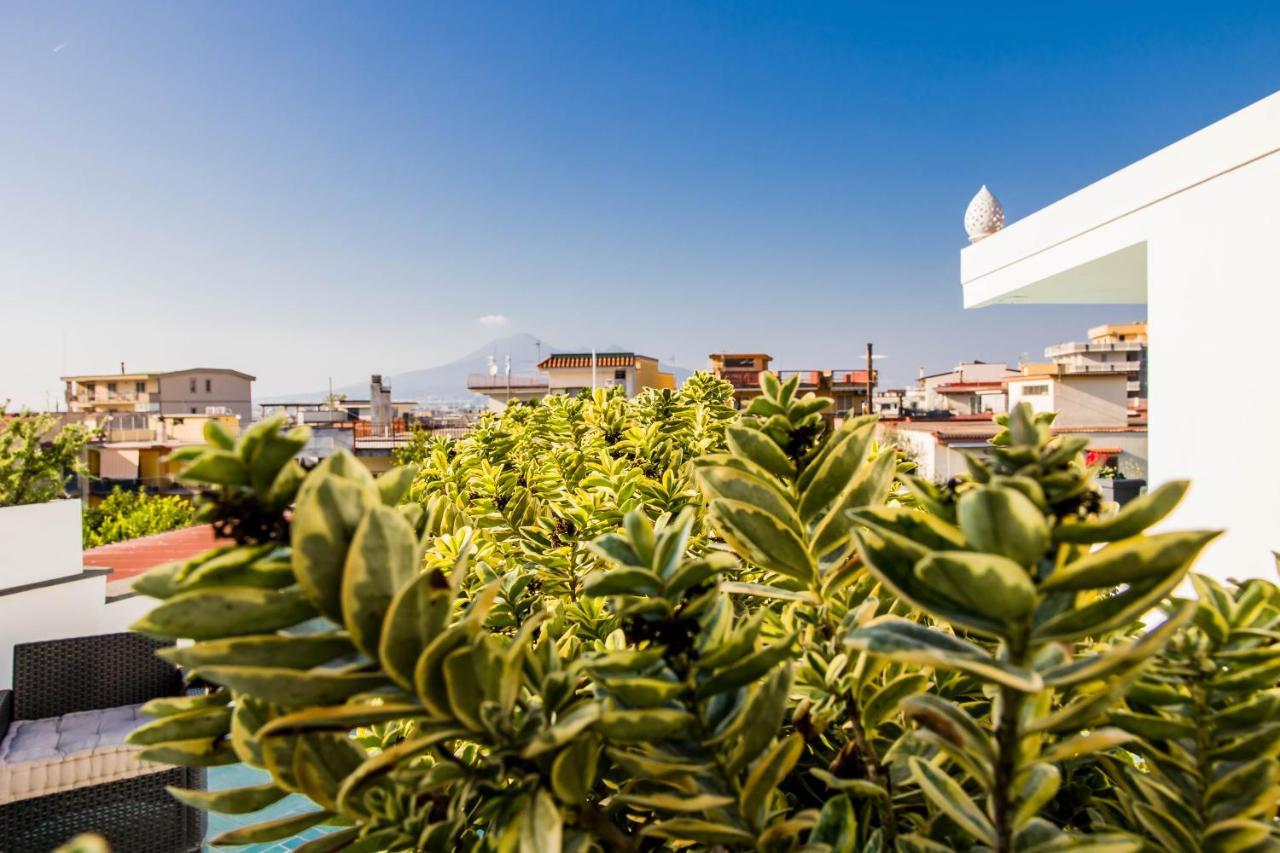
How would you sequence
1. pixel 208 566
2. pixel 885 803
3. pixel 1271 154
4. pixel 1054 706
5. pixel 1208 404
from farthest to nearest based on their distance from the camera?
pixel 1208 404, pixel 1271 154, pixel 1054 706, pixel 885 803, pixel 208 566

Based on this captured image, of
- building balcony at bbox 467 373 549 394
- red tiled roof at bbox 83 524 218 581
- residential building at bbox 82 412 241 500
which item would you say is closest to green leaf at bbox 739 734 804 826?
red tiled roof at bbox 83 524 218 581

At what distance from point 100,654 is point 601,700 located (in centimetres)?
545

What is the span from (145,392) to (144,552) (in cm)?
4115

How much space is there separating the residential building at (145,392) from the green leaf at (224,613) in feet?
149

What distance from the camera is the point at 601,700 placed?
1.53ft

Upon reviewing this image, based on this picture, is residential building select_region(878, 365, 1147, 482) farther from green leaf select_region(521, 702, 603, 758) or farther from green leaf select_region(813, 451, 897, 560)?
green leaf select_region(521, 702, 603, 758)

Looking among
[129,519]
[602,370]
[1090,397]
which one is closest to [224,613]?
[129,519]

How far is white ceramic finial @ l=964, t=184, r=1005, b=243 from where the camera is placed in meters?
5.18

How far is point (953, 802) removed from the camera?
424mm

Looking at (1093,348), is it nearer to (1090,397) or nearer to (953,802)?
(1090,397)

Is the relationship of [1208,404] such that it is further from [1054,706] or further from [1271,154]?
[1054,706]

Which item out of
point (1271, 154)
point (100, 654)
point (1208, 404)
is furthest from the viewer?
point (100, 654)

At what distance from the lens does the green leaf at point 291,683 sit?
0.36 meters

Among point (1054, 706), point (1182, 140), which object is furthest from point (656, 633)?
point (1182, 140)
